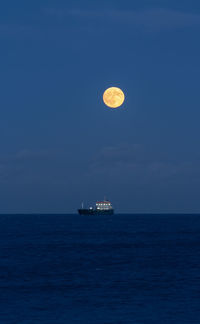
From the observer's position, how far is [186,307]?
41969 mm

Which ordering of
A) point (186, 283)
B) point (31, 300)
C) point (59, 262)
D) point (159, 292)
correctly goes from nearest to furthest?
point (31, 300) → point (159, 292) → point (186, 283) → point (59, 262)

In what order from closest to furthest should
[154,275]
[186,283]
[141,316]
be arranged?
[141,316]
[186,283]
[154,275]

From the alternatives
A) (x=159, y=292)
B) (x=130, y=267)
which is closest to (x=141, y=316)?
(x=159, y=292)

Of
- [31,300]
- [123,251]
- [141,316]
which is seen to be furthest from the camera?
[123,251]

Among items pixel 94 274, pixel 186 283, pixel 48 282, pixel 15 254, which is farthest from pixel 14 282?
pixel 15 254

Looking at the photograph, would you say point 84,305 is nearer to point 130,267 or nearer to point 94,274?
point 94,274

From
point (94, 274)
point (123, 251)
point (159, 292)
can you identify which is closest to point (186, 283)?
point (159, 292)

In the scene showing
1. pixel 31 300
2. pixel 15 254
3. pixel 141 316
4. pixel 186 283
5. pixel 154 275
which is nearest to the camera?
pixel 141 316

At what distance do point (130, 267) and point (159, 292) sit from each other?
20.3 meters

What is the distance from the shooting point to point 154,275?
61344 millimetres

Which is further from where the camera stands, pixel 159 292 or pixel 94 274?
pixel 94 274

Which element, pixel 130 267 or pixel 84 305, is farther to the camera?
pixel 130 267

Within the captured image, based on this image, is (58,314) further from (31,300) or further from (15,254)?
(15,254)

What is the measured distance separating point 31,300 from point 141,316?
36.2ft
